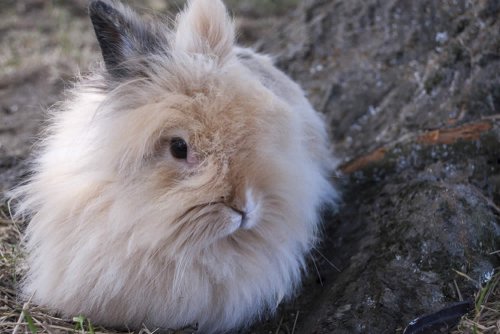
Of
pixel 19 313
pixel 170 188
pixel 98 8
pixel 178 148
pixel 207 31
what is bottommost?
pixel 19 313

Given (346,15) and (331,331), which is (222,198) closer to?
(331,331)

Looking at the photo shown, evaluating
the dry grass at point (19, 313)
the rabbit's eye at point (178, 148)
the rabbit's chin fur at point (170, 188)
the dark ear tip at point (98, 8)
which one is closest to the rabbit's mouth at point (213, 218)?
the rabbit's chin fur at point (170, 188)

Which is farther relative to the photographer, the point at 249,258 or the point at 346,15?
the point at 346,15

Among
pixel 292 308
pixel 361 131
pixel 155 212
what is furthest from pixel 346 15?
pixel 155 212

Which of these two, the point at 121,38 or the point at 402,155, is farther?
the point at 402,155

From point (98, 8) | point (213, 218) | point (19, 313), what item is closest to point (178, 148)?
point (213, 218)

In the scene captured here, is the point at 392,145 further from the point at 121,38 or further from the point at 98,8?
the point at 98,8

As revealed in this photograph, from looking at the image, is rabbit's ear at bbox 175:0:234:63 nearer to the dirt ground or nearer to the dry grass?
the dirt ground
